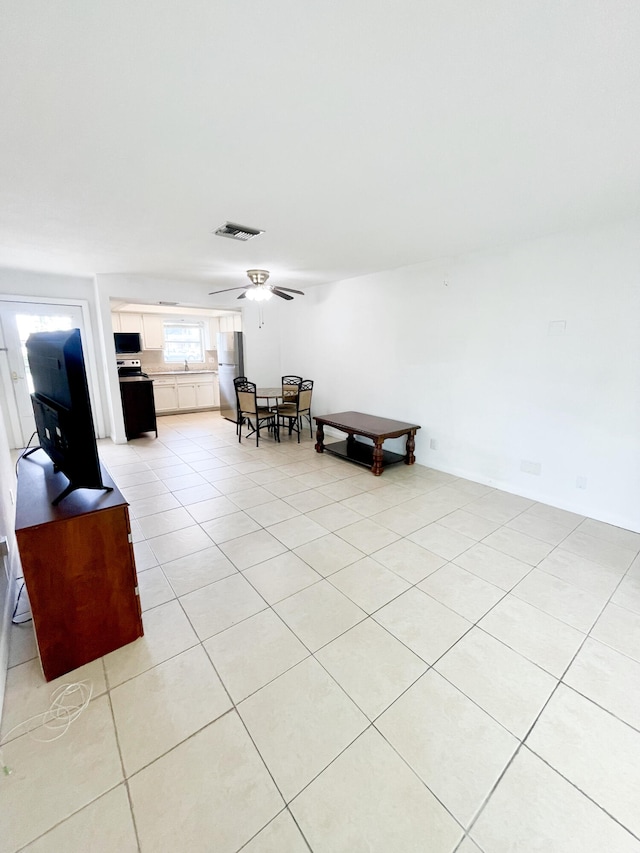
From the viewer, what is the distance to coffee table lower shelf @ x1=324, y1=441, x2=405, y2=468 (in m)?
4.38

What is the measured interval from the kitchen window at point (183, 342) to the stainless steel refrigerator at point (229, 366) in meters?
1.42

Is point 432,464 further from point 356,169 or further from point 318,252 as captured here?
point 356,169

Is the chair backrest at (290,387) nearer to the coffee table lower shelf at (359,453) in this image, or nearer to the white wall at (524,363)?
the coffee table lower shelf at (359,453)

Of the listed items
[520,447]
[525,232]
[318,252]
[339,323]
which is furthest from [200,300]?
[520,447]

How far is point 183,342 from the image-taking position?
7.94 meters

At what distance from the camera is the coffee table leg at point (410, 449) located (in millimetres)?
4379

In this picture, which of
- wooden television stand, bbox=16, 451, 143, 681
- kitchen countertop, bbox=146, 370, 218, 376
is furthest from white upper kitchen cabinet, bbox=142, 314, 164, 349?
wooden television stand, bbox=16, 451, 143, 681

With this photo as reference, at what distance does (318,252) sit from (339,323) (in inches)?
71.7

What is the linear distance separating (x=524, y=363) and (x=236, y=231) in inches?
116

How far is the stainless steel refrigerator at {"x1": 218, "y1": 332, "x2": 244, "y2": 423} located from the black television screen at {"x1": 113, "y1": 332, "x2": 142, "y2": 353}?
151 centimetres

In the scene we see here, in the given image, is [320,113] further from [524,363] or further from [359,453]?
[359,453]

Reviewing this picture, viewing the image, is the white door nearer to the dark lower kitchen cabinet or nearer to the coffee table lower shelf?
the dark lower kitchen cabinet

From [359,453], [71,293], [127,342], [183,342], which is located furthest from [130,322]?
[359,453]

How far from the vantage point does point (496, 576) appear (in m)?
→ 2.31
